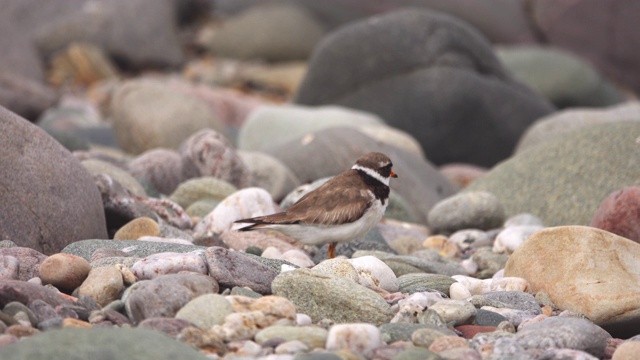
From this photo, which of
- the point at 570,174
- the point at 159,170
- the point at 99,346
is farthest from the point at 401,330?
the point at 159,170

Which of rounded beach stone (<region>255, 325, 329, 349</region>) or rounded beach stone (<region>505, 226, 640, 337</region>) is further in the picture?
rounded beach stone (<region>505, 226, 640, 337</region>)

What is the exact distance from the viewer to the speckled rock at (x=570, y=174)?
11.4 metres

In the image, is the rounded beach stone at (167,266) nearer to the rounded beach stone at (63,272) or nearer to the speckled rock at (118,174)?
the rounded beach stone at (63,272)

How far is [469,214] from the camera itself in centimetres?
1134

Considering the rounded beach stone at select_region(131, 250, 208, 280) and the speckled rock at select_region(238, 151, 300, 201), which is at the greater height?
the rounded beach stone at select_region(131, 250, 208, 280)

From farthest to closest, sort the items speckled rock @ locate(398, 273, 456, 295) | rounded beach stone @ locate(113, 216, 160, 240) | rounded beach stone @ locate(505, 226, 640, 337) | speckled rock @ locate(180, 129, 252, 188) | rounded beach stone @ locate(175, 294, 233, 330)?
1. speckled rock @ locate(180, 129, 252, 188)
2. rounded beach stone @ locate(113, 216, 160, 240)
3. speckled rock @ locate(398, 273, 456, 295)
4. rounded beach stone @ locate(505, 226, 640, 337)
5. rounded beach stone @ locate(175, 294, 233, 330)

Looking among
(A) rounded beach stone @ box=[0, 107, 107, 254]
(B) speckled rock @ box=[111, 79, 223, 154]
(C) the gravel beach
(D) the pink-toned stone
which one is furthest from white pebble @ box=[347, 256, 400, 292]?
(B) speckled rock @ box=[111, 79, 223, 154]

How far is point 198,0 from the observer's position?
2927 centimetres

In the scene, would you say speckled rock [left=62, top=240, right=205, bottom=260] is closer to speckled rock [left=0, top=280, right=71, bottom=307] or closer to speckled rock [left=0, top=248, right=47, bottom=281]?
speckled rock [left=0, top=248, right=47, bottom=281]

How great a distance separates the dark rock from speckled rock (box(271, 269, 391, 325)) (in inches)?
425

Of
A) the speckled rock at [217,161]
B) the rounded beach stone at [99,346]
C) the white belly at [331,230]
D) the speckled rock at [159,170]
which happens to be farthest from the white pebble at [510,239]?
the rounded beach stone at [99,346]

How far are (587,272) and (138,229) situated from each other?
3942mm

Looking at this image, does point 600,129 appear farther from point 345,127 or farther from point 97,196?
point 97,196

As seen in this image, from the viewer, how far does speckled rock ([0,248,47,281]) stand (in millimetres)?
7152
